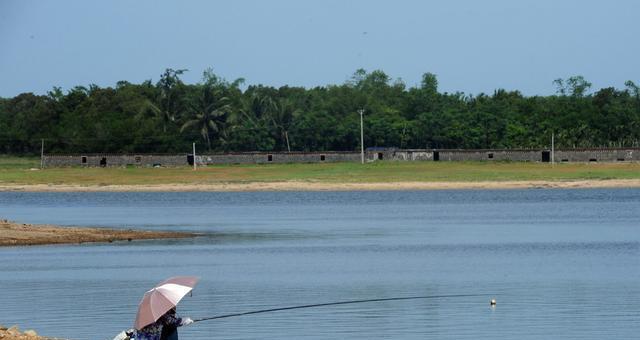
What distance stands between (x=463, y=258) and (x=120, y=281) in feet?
37.4

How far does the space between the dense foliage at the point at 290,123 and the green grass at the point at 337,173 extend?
52.3 ft

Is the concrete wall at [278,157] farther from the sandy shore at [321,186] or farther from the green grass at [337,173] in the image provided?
the sandy shore at [321,186]

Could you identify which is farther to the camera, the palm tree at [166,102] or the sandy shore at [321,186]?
the palm tree at [166,102]

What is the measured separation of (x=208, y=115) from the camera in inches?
5177

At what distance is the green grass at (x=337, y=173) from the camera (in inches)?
3656

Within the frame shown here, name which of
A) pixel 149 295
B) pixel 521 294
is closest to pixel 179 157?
pixel 521 294

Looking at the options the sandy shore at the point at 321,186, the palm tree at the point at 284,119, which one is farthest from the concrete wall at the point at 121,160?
the palm tree at the point at 284,119

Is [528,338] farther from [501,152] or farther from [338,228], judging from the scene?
[501,152]

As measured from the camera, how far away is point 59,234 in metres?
47.4

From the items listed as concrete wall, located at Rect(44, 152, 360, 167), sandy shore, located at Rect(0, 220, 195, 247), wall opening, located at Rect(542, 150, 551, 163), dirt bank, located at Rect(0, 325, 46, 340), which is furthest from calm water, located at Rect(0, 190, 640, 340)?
concrete wall, located at Rect(44, 152, 360, 167)

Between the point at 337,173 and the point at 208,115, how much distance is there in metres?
36.3

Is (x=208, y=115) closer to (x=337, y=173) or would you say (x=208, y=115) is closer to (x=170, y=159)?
(x=170, y=159)

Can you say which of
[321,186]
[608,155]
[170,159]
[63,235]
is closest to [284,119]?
[170,159]

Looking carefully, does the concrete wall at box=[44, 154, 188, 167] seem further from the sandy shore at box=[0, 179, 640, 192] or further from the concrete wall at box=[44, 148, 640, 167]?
the sandy shore at box=[0, 179, 640, 192]
